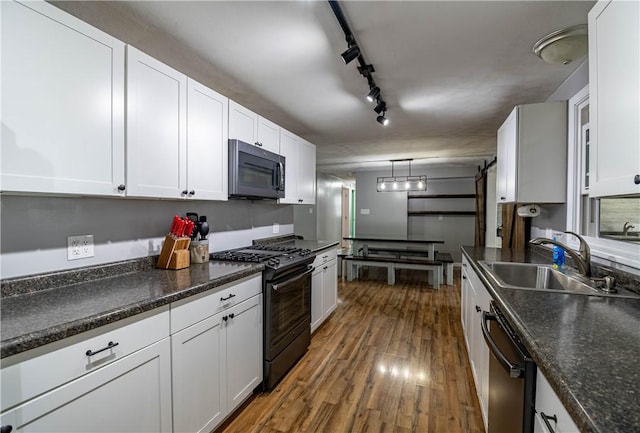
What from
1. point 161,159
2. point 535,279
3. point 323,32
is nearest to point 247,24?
point 323,32

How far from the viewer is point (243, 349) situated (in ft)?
5.93

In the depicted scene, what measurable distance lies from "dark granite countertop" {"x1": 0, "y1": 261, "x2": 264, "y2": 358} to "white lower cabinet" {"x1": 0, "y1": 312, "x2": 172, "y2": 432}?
0.08 metres

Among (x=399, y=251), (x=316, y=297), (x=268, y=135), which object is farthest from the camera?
(x=399, y=251)

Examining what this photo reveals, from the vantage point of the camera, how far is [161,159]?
1674 mm

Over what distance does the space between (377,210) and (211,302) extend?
20.5ft

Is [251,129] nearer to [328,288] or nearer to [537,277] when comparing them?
[328,288]

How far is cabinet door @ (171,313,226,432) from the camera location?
1.36m

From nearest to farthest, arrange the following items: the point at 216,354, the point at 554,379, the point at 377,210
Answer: the point at 554,379 → the point at 216,354 → the point at 377,210

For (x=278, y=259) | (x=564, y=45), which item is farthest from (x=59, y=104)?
(x=564, y=45)

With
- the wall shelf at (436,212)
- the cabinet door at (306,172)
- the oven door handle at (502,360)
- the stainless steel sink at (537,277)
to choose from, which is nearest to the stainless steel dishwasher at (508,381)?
the oven door handle at (502,360)

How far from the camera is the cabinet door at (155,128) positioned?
1495mm

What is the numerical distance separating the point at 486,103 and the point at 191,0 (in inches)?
104

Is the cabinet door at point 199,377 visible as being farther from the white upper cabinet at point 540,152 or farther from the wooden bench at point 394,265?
the wooden bench at point 394,265

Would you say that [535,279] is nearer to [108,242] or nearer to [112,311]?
[112,311]
